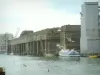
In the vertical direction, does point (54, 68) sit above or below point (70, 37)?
below

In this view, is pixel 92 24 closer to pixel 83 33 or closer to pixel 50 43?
pixel 83 33

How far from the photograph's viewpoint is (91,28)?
557 feet

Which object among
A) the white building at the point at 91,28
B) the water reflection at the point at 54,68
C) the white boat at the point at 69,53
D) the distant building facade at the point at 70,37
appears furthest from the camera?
the distant building facade at the point at 70,37

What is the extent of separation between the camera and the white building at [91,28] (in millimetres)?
169000

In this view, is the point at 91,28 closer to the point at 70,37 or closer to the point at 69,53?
the point at 69,53

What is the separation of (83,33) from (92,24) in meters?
6.73

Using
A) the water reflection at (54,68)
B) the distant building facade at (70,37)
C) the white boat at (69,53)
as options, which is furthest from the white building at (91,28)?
the water reflection at (54,68)

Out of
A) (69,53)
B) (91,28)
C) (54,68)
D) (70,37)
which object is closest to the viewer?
(54,68)

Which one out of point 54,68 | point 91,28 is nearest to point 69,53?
point 91,28

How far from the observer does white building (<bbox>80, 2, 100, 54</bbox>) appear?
16900 cm

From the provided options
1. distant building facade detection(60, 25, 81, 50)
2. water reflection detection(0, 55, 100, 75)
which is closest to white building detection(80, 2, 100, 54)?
distant building facade detection(60, 25, 81, 50)

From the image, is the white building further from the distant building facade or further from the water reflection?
the water reflection

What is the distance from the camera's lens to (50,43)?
19975cm

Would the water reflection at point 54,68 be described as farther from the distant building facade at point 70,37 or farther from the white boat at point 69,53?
the distant building facade at point 70,37
